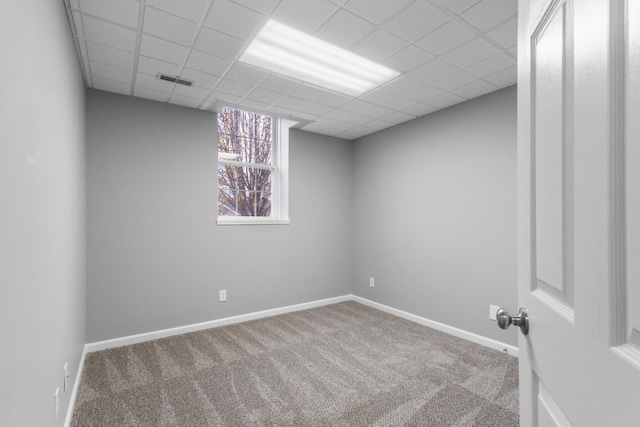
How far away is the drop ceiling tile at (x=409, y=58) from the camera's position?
221 centimetres

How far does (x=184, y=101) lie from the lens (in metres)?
3.13

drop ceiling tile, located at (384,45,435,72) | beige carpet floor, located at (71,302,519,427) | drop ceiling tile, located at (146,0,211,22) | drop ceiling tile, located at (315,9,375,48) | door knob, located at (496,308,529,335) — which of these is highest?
drop ceiling tile, located at (146,0,211,22)

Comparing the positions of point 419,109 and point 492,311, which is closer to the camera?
point 492,311

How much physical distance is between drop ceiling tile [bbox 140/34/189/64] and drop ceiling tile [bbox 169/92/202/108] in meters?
0.69

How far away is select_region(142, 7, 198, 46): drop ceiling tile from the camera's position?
6.02ft

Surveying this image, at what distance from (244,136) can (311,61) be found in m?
1.71

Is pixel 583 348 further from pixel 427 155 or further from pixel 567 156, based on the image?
pixel 427 155

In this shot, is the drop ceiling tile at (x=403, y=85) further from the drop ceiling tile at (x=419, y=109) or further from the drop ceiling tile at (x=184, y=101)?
the drop ceiling tile at (x=184, y=101)

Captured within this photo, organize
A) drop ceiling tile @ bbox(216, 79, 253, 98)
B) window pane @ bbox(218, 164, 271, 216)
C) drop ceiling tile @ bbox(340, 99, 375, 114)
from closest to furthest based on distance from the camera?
drop ceiling tile @ bbox(216, 79, 253, 98)
drop ceiling tile @ bbox(340, 99, 375, 114)
window pane @ bbox(218, 164, 271, 216)

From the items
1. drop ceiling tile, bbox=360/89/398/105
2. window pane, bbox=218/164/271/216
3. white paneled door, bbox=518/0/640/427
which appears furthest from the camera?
window pane, bbox=218/164/271/216

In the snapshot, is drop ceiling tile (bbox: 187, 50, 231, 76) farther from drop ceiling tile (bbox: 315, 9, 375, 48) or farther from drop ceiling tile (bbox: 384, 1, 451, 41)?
drop ceiling tile (bbox: 384, 1, 451, 41)

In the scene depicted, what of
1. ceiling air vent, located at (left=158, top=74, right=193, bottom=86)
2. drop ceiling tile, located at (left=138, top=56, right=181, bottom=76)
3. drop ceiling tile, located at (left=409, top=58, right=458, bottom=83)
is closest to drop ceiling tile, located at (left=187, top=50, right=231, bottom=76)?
drop ceiling tile, located at (left=138, top=56, right=181, bottom=76)

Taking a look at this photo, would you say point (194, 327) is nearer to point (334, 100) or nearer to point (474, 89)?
point (334, 100)

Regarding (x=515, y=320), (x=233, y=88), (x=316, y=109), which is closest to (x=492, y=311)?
(x=515, y=320)
